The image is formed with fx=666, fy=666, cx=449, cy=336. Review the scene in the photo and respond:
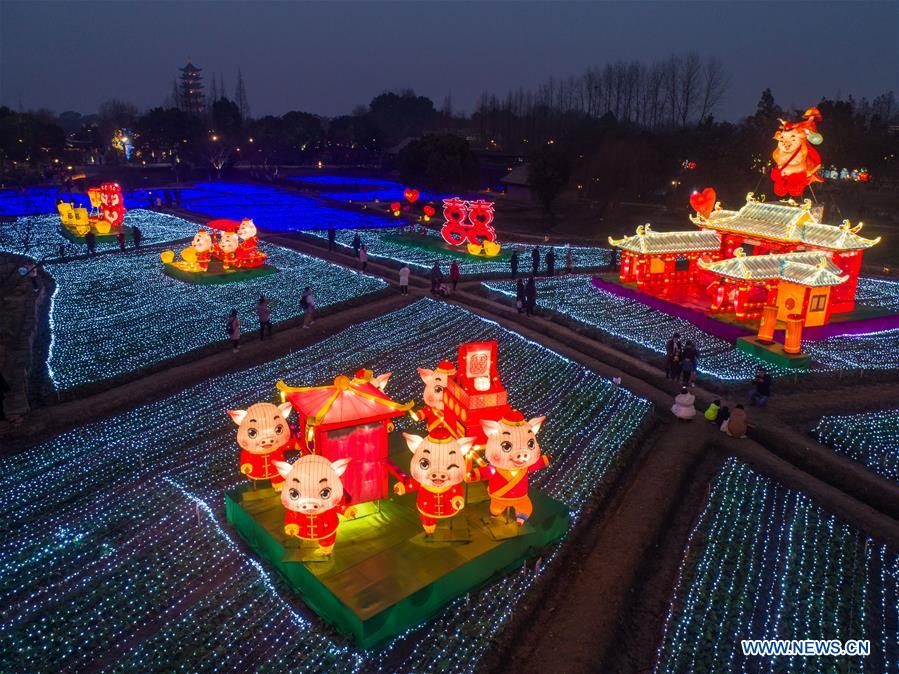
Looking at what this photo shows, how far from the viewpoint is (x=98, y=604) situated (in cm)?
827

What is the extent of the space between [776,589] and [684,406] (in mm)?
5136

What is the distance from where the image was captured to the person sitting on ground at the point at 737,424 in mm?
12828

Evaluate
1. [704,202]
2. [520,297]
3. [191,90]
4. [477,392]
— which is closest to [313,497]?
[477,392]

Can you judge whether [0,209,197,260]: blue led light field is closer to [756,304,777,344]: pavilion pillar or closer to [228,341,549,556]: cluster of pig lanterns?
[228,341,549,556]: cluster of pig lanterns

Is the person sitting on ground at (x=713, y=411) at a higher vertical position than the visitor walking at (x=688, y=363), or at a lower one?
lower

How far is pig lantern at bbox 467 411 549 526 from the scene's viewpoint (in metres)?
8.52

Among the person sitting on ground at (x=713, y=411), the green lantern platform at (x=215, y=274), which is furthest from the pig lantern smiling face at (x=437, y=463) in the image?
the green lantern platform at (x=215, y=274)

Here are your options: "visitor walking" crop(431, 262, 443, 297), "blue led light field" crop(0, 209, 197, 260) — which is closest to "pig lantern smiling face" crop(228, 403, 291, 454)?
"visitor walking" crop(431, 262, 443, 297)

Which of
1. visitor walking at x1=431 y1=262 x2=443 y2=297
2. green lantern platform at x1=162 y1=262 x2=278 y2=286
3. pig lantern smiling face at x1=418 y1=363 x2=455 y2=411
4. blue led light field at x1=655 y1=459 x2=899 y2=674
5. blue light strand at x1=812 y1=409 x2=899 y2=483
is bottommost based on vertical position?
blue led light field at x1=655 y1=459 x2=899 y2=674

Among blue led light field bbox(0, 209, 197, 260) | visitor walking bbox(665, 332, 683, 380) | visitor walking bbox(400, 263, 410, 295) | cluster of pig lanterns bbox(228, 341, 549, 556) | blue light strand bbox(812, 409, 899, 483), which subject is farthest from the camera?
blue led light field bbox(0, 209, 197, 260)

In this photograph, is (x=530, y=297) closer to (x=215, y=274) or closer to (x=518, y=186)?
(x=215, y=274)

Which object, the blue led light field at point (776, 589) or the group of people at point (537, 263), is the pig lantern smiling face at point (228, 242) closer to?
the group of people at point (537, 263)

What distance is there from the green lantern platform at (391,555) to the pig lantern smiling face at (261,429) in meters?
0.84

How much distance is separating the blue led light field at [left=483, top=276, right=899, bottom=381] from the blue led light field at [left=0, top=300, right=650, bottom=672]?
331 centimetres
